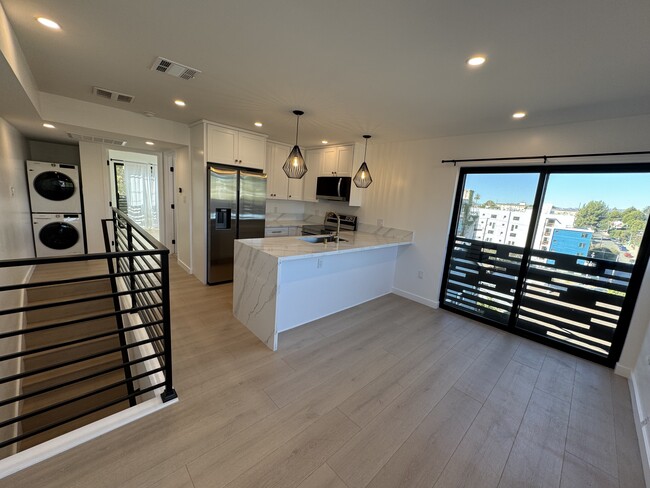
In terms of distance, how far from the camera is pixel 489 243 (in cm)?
355

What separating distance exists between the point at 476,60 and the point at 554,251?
8.09ft

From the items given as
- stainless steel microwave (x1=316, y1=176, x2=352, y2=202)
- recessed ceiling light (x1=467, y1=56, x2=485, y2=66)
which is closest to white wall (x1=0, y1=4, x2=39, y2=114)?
recessed ceiling light (x1=467, y1=56, x2=485, y2=66)

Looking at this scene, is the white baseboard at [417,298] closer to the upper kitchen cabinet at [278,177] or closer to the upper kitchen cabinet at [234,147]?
the upper kitchen cabinet at [278,177]

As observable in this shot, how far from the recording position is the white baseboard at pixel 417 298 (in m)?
3.99

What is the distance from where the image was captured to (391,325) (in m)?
3.32

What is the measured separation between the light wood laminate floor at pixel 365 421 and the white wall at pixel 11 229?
141 cm

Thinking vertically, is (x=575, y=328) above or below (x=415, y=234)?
below

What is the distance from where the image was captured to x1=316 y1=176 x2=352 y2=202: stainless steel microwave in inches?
185

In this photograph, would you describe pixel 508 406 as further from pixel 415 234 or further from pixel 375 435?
pixel 415 234

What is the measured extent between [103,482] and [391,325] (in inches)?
109

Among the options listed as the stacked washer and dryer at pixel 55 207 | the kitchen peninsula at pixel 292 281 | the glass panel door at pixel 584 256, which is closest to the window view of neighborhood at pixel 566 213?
the glass panel door at pixel 584 256

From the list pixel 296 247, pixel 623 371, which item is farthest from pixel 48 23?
pixel 623 371

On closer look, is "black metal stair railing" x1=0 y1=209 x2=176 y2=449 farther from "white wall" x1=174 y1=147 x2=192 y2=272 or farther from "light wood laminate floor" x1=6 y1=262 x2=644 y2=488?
"white wall" x1=174 y1=147 x2=192 y2=272

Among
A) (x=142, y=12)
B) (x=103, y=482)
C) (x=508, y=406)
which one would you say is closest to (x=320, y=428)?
(x=103, y=482)
